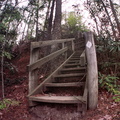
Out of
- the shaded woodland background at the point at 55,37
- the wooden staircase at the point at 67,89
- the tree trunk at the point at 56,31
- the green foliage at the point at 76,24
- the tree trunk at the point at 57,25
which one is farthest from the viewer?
the green foliage at the point at 76,24

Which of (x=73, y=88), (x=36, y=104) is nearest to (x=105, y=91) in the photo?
(x=73, y=88)

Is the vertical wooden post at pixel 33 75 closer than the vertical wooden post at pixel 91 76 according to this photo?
No

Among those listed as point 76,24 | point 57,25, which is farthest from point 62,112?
point 76,24

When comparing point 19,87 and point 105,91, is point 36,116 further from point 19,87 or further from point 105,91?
point 19,87

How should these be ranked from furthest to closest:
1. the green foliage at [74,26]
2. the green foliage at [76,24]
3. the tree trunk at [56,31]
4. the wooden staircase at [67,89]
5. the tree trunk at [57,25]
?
the green foliage at [76,24], the green foliage at [74,26], the tree trunk at [57,25], the tree trunk at [56,31], the wooden staircase at [67,89]

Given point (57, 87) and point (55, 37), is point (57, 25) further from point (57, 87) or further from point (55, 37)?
point (57, 87)

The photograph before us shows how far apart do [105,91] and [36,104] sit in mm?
2027

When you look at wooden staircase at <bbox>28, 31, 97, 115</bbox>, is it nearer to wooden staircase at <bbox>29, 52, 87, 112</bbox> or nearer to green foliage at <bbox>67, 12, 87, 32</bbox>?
wooden staircase at <bbox>29, 52, 87, 112</bbox>

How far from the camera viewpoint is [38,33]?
11055 mm

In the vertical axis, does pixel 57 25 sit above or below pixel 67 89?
above

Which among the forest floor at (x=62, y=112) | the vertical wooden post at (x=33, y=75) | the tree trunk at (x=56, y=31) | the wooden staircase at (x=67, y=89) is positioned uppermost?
the tree trunk at (x=56, y=31)

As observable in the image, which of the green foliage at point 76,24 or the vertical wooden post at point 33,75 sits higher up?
the green foliage at point 76,24

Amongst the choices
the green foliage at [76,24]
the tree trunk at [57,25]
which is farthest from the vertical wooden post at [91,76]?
the green foliage at [76,24]

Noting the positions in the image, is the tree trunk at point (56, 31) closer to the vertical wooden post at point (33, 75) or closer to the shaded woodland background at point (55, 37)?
the shaded woodland background at point (55, 37)
